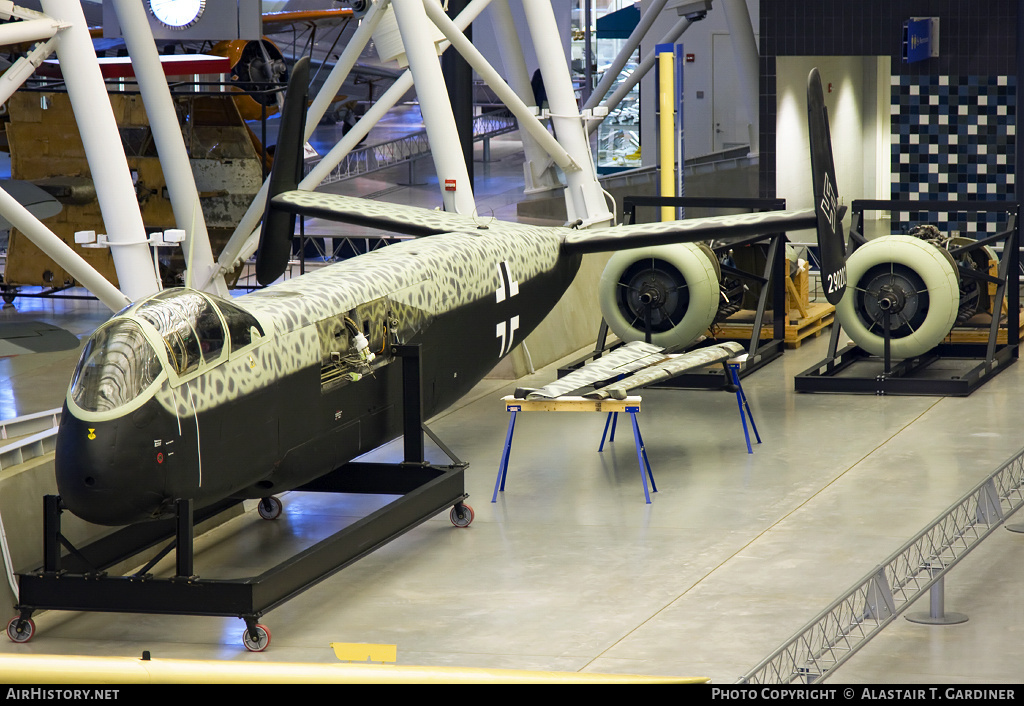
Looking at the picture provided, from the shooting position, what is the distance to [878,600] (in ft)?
21.1

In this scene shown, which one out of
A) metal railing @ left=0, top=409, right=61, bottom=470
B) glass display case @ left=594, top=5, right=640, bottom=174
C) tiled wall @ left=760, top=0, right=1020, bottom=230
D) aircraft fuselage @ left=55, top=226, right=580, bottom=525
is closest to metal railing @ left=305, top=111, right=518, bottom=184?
glass display case @ left=594, top=5, right=640, bottom=174

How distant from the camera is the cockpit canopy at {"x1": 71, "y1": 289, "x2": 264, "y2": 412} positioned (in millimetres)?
7066

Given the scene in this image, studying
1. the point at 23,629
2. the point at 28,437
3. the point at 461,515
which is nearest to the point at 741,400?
the point at 461,515

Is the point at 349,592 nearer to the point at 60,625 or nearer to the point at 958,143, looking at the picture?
the point at 60,625

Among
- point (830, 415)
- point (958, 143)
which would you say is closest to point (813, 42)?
point (958, 143)

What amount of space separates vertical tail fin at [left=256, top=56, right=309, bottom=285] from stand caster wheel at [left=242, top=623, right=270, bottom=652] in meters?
4.21

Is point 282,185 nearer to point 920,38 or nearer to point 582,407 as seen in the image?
point 582,407

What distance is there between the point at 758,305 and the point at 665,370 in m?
3.43

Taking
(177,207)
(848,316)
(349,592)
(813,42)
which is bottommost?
(349,592)

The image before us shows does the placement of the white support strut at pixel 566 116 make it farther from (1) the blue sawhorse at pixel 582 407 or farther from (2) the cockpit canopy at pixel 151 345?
(2) the cockpit canopy at pixel 151 345

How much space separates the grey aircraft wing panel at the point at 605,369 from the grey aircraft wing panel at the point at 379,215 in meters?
1.49

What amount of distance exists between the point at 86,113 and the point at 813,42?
1381cm

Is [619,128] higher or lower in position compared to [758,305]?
higher

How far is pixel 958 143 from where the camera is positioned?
20.0 meters
